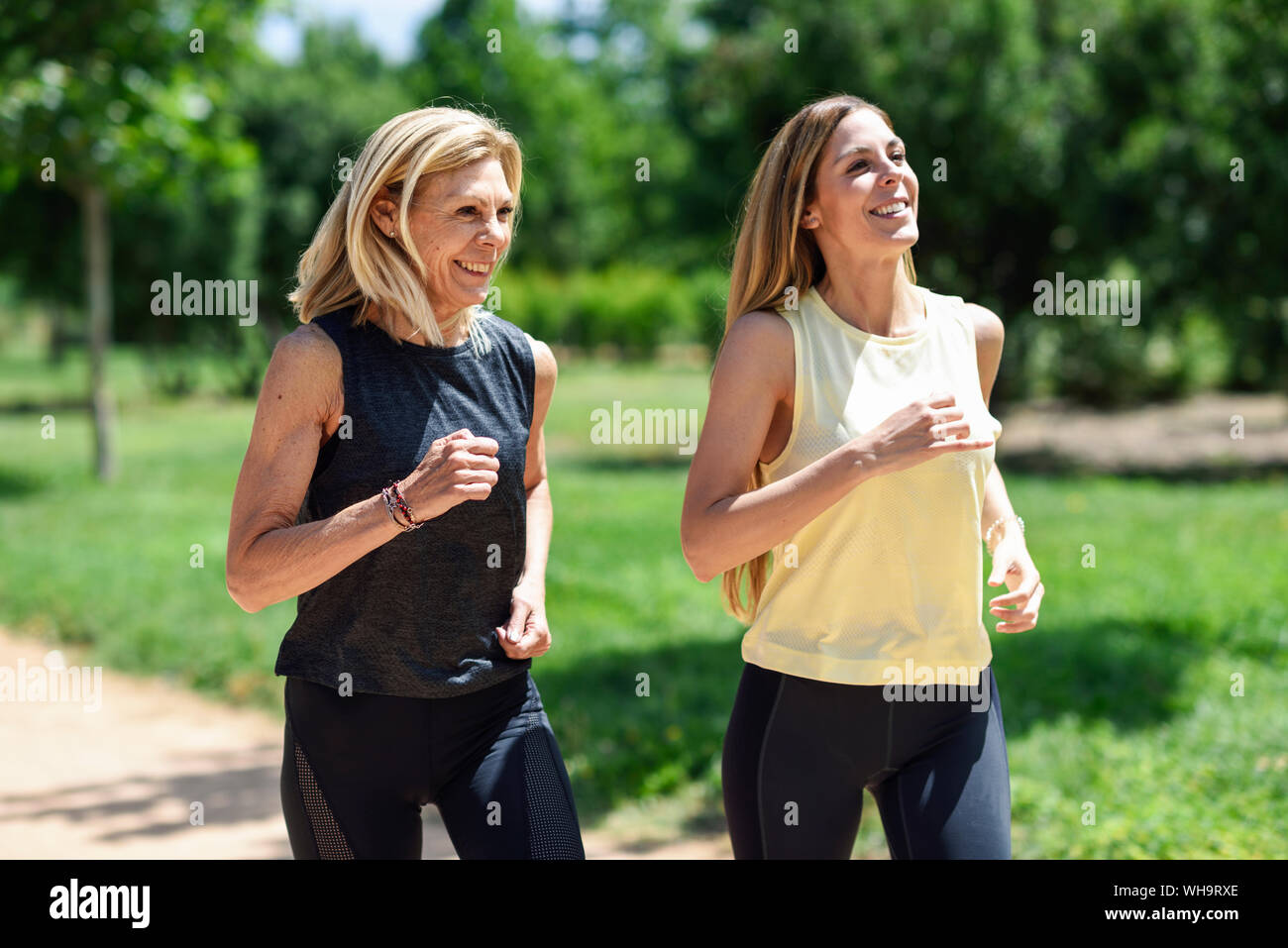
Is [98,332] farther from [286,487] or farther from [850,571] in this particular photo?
[850,571]

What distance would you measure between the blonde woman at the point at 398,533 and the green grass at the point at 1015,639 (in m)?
2.62

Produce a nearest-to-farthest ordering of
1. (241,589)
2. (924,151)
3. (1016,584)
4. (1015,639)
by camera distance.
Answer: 1. (241,589)
2. (1016,584)
3. (1015,639)
4. (924,151)

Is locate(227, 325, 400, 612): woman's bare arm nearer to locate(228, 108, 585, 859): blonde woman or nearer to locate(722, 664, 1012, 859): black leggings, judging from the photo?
locate(228, 108, 585, 859): blonde woman

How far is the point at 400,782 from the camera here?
→ 246 cm

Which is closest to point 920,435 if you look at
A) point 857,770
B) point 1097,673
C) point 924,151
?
point 857,770

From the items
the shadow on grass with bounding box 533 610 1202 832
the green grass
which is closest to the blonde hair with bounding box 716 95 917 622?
the green grass

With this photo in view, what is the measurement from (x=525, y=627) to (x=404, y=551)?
0.30 m

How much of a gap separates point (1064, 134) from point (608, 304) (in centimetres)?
2247

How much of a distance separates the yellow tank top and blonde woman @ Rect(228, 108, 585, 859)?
545 mm

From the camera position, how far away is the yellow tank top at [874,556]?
2.49m

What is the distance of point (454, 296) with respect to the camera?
8.37 feet

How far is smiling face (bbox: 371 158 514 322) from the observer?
2.49 meters

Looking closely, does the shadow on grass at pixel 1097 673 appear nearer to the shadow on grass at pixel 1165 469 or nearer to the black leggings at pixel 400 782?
the black leggings at pixel 400 782

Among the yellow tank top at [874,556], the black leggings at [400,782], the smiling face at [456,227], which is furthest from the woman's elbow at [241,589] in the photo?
the yellow tank top at [874,556]
